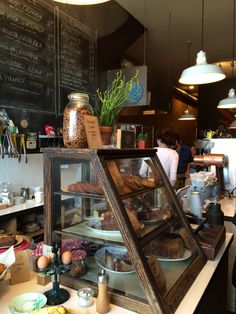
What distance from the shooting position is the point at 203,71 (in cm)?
253

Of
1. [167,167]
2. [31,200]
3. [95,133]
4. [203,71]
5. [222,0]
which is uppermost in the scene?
[222,0]

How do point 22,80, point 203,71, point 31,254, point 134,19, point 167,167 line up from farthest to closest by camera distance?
1. point 134,19
2. point 167,167
3. point 22,80
4. point 203,71
5. point 31,254

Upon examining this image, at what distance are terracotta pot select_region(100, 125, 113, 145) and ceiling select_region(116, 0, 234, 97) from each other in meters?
3.47

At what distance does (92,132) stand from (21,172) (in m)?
2.22

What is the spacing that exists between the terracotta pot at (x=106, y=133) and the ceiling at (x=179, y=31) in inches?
137

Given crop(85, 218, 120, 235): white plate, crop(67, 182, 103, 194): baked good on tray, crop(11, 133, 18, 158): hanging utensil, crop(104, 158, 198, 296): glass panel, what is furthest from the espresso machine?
crop(11, 133, 18, 158): hanging utensil

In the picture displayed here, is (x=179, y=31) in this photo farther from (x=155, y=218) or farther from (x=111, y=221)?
(x=111, y=221)

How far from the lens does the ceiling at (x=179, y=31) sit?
13.5ft

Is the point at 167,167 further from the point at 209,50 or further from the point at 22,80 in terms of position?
the point at 209,50

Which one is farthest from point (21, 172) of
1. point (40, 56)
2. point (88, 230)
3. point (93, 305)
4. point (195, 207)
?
point (93, 305)

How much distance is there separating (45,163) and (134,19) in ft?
13.8

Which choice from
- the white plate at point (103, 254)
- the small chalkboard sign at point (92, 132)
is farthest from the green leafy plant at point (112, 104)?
the white plate at point (103, 254)

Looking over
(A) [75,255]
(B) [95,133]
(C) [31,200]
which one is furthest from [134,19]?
(A) [75,255]

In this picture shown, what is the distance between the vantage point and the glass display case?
979mm
